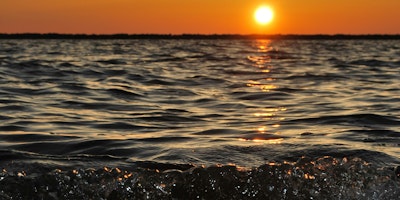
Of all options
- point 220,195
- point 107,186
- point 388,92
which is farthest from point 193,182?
point 388,92

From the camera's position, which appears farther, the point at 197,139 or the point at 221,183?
the point at 197,139

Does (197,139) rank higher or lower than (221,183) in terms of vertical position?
lower

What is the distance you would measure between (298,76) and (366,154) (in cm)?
1390

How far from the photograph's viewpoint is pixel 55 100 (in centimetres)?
1336

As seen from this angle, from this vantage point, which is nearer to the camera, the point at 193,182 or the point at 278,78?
the point at 193,182

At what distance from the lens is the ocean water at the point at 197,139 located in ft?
19.3

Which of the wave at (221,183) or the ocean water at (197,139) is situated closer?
the wave at (221,183)

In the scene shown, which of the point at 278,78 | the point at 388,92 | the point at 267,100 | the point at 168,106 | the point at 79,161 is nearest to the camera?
the point at 79,161

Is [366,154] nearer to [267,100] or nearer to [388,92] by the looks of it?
[267,100]

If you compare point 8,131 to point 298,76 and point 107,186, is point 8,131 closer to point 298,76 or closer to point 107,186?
point 107,186

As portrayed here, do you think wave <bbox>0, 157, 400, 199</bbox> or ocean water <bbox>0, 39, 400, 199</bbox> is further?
ocean water <bbox>0, 39, 400, 199</bbox>

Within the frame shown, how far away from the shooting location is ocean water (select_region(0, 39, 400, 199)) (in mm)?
5891

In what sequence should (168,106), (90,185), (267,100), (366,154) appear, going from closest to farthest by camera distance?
1. (90,185)
2. (366,154)
3. (168,106)
4. (267,100)

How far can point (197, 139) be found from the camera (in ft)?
29.5
